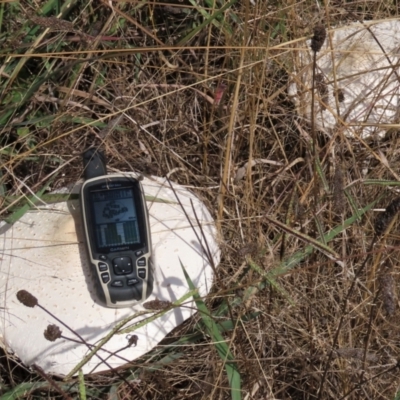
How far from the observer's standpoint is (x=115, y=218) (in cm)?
141

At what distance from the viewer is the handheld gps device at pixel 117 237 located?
1.35 m

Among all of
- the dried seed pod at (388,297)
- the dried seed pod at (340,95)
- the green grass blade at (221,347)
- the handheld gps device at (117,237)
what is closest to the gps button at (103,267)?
the handheld gps device at (117,237)

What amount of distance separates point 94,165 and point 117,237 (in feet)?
0.64

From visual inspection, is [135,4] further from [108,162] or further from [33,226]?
[33,226]

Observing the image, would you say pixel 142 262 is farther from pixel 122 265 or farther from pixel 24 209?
pixel 24 209

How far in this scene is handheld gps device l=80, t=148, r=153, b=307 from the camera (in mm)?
1353

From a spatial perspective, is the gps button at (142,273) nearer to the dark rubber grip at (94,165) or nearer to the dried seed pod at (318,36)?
the dark rubber grip at (94,165)

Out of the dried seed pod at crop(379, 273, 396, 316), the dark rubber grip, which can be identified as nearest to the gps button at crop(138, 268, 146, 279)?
the dark rubber grip

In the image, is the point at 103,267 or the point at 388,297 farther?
the point at 103,267

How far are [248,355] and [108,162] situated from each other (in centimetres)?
59

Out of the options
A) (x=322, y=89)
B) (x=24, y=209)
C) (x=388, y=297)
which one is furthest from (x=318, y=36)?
(x=24, y=209)

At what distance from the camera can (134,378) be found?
4.67 ft

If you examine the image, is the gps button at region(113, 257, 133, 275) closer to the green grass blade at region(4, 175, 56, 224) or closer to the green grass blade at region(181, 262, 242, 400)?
the green grass blade at region(181, 262, 242, 400)

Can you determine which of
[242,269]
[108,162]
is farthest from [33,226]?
[242,269]
